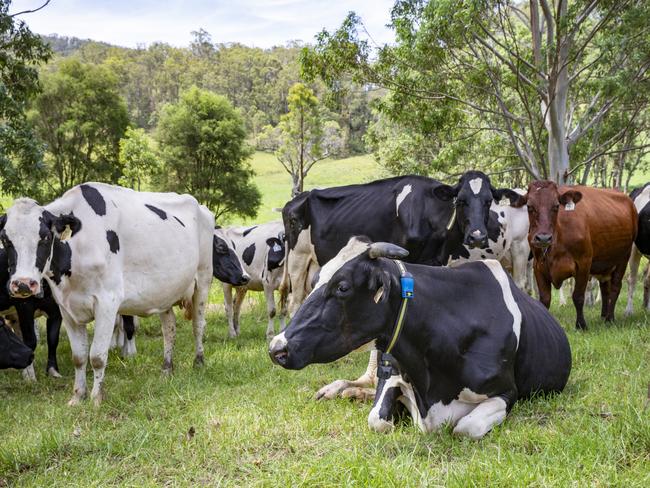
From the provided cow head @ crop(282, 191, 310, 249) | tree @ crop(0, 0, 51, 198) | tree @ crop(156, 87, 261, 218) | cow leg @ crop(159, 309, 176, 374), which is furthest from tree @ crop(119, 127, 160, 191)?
cow leg @ crop(159, 309, 176, 374)

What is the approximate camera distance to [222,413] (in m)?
5.57

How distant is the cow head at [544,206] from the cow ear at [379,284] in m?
4.41

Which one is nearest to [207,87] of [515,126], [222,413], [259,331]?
[515,126]

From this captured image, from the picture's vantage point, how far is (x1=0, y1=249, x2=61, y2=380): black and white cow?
7747 millimetres

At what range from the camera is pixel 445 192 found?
26.1ft

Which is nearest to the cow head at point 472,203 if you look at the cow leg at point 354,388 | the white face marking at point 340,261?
the cow leg at point 354,388

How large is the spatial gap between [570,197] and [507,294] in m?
4.27

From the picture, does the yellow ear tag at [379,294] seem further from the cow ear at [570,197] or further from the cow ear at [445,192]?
the cow ear at [570,197]

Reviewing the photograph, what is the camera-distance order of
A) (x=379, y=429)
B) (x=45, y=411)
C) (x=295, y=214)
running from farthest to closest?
(x=295, y=214), (x=45, y=411), (x=379, y=429)

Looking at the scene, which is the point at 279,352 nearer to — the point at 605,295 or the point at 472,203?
the point at 472,203

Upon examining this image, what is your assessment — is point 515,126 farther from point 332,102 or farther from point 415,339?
point 415,339

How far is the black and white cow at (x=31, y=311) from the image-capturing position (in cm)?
775

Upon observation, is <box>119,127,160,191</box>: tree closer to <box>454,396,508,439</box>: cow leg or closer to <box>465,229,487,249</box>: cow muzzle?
<box>465,229,487,249</box>: cow muzzle

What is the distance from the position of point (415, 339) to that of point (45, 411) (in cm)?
391
